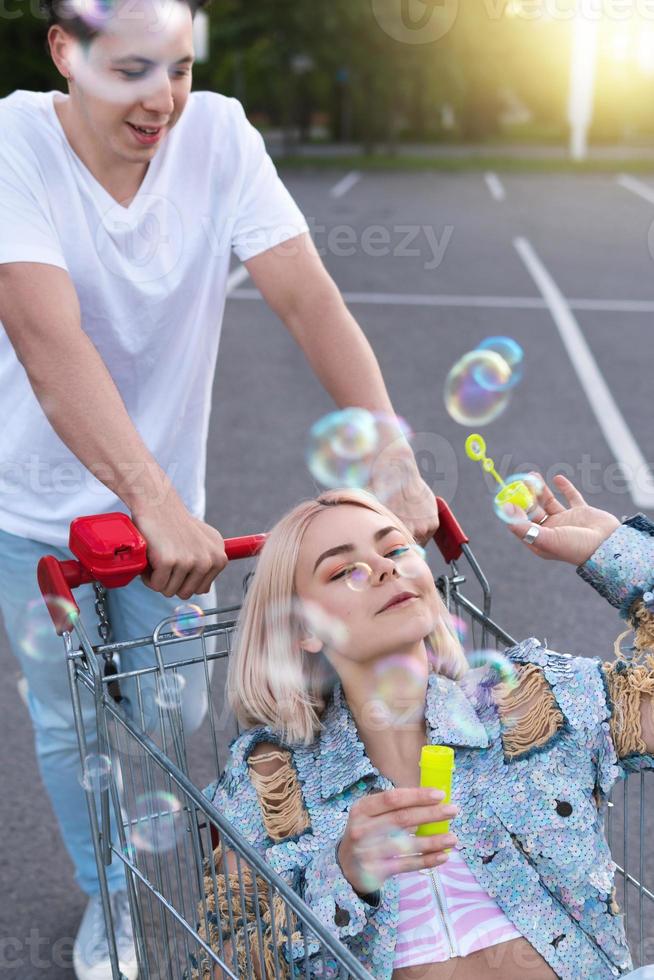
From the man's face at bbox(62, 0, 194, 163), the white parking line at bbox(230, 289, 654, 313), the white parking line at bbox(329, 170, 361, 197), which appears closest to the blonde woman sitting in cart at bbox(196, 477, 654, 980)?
the man's face at bbox(62, 0, 194, 163)

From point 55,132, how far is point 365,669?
3.99 feet

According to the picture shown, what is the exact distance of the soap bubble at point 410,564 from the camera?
7.09ft

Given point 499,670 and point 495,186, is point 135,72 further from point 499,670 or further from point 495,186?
point 495,186

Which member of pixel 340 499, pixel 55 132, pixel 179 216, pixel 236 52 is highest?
pixel 55 132

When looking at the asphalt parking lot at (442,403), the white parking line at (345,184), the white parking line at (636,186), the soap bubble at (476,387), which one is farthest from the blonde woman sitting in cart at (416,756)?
the white parking line at (345,184)

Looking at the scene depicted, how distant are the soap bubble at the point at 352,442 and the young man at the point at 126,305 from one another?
0.13 ft

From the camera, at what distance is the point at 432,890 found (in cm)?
219

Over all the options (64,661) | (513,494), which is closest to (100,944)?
(64,661)

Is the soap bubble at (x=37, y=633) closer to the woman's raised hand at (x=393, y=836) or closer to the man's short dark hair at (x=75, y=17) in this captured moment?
the woman's raised hand at (x=393, y=836)

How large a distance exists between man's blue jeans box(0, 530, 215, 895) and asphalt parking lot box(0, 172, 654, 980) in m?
0.45

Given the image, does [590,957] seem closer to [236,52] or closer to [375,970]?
[375,970]

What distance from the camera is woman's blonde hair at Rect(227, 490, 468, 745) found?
228 centimetres

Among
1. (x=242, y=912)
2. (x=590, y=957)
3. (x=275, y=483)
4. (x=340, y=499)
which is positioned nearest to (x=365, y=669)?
(x=340, y=499)

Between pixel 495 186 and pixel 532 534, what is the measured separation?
22.7m
